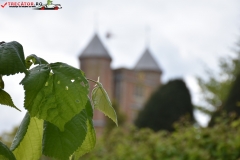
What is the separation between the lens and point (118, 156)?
262 inches

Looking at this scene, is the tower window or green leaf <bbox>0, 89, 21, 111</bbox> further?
the tower window

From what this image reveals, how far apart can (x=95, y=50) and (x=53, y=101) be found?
3804cm

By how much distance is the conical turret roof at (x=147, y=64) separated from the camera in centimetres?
4131

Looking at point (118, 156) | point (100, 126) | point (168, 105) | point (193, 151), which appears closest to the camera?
point (193, 151)

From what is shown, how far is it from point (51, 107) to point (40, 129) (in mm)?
87

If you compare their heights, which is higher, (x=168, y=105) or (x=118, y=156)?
(x=118, y=156)

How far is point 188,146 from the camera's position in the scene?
5418mm

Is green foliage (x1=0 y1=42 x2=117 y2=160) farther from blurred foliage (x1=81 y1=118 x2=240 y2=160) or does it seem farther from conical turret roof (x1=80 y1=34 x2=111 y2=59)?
conical turret roof (x1=80 y1=34 x2=111 y2=59)

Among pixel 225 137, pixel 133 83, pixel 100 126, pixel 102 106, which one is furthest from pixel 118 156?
pixel 133 83

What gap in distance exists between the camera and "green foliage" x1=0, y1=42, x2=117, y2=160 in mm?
566

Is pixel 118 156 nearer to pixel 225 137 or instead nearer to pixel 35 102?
pixel 225 137

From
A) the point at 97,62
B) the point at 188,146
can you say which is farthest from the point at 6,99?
the point at 97,62

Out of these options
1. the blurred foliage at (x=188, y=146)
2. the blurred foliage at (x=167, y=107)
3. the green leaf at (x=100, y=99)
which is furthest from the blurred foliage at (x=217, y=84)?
the green leaf at (x=100, y=99)

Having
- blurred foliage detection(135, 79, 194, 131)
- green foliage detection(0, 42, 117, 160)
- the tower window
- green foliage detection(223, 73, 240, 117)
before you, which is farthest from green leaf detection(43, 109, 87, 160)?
the tower window
